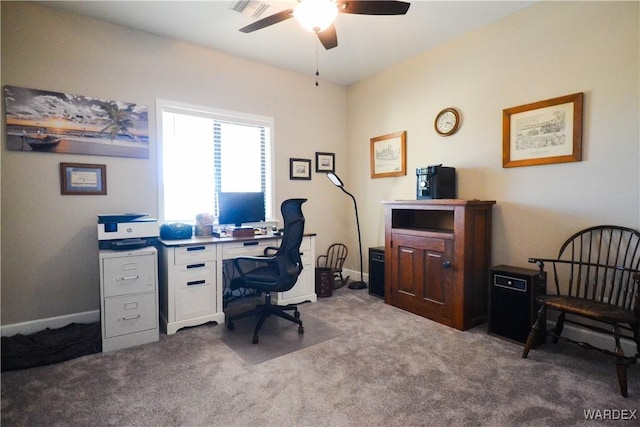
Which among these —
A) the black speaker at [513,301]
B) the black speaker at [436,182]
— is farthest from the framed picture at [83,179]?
the black speaker at [513,301]

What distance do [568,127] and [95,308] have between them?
4.54m

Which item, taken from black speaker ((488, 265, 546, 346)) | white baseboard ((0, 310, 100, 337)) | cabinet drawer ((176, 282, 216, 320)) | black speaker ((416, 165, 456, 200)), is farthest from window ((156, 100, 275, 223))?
black speaker ((488, 265, 546, 346))

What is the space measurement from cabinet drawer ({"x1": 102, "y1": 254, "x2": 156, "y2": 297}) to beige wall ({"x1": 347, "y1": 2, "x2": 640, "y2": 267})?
2936 millimetres

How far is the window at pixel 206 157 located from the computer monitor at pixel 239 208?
35cm

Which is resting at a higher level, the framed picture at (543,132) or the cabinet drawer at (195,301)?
the framed picture at (543,132)

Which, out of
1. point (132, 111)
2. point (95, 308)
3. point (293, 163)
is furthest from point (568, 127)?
point (95, 308)

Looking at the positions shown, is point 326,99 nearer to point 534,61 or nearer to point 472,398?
point 534,61

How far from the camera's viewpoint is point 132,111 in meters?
3.18

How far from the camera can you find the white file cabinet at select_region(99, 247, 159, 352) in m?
2.52

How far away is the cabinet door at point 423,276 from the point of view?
2990mm

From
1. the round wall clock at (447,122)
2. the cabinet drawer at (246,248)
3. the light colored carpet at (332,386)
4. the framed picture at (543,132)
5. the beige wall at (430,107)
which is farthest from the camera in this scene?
the round wall clock at (447,122)

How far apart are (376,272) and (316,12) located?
2.85m

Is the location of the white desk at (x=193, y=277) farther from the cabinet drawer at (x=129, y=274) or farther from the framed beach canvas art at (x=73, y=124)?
the framed beach canvas art at (x=73, y=124)

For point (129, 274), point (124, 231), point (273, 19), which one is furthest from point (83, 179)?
point (273, 19)
